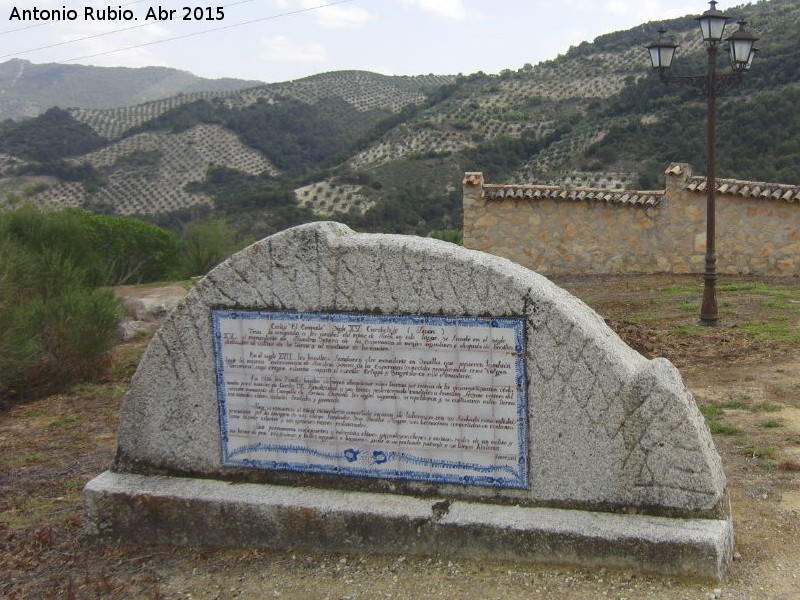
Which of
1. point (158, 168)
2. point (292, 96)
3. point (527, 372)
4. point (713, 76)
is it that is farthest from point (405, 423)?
point (292, 96)

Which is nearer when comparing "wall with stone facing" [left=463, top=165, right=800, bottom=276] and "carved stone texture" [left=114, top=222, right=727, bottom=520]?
Result: "carved stone texture" [left=114, top=222, right=727, bottom=520]

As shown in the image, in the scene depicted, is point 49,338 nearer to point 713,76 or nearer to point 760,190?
point 713,76

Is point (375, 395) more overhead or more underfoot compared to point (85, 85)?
more underfoot

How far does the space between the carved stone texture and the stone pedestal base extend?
0.08 metres

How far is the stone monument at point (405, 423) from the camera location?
349 centimetres

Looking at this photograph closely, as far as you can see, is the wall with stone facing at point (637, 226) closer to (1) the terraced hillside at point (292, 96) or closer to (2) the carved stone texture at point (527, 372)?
(2) the carved stone texture at point (527, 372)

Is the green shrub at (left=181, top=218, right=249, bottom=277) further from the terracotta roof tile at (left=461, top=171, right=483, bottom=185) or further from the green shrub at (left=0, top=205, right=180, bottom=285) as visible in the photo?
the terracotta roof tile at (left=461, top=171, right=483, bottom=185)

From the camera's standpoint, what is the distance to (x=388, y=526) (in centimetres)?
374

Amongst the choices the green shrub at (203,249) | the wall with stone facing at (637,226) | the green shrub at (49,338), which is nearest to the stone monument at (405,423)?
the green shrub at (49,338)

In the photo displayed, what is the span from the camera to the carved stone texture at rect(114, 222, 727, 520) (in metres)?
3.47

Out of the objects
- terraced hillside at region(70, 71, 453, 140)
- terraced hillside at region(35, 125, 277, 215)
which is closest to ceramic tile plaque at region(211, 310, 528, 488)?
terraced hillside at region(35, 125, 277, 215)

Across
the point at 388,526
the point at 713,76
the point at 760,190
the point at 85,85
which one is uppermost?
the point at 85,85

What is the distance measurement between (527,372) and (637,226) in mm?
10593

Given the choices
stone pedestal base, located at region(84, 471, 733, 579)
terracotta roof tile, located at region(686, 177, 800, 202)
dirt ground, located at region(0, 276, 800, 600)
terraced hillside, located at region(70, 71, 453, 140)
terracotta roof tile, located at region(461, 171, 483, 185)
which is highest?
terraced hillside, located at region(70, 71, 453, 140)
